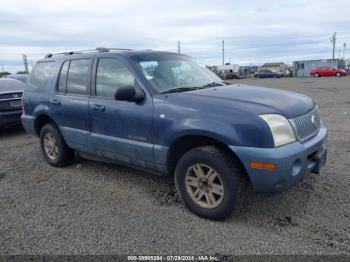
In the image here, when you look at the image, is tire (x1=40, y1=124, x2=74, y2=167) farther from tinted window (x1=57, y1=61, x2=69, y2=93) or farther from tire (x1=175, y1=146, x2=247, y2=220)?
tire (x1=175, y1=146, x2=247, y2=220)

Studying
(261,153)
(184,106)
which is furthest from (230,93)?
(261,153)

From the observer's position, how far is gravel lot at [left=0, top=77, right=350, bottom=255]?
10.0 feet

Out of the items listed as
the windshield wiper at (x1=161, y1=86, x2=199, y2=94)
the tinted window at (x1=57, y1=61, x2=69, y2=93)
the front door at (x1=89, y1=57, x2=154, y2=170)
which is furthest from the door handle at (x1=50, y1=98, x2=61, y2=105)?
the windshield wiper at (x1=161, y1=86, x2=199, y2=94)

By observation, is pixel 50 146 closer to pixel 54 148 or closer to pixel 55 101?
pixel 54 148

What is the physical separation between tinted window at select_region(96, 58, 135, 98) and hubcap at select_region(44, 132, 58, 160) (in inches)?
60.2

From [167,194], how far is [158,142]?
84 cm

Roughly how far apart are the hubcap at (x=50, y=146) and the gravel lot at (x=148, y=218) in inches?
16.7

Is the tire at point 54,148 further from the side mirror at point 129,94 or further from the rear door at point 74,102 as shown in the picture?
the side mirror at point 129,94

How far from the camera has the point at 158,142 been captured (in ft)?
12.3

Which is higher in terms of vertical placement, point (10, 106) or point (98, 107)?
point (98, 107)

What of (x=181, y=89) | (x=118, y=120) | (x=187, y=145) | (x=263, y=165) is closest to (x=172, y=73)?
(x=181, y=89)

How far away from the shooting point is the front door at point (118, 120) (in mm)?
3875

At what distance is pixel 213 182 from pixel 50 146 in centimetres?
323

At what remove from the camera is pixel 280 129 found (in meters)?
3.14
